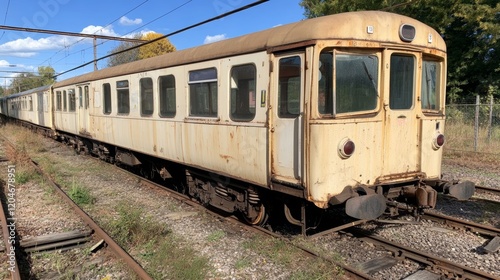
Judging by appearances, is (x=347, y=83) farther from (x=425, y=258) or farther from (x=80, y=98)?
(x=80, y=98)

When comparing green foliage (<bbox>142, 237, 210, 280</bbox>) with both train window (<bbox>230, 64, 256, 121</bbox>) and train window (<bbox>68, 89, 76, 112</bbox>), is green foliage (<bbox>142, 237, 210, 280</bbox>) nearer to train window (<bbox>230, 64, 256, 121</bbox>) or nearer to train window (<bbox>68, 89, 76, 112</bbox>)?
train window (<bbox>230, 64, 256, 121</bbox>)

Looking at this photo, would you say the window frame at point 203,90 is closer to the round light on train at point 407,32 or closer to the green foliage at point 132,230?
the green foliage at point 132,230

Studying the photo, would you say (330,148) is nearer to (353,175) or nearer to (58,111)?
(353,175)

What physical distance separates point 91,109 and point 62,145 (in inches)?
315

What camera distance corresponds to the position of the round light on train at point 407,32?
16.7ft

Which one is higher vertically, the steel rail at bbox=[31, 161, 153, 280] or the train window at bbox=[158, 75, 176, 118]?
the train window at bbox=[158, 75, 176, 118]

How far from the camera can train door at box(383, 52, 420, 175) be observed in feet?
17.0

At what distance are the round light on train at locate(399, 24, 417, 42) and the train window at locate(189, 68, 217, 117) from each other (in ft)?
9.11

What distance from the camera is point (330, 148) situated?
468cm

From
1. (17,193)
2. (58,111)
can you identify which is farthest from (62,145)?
(17,193)

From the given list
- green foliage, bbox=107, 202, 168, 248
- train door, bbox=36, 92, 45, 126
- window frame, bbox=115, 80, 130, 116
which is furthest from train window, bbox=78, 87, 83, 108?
train door, bbox=36, 92, 45, 126

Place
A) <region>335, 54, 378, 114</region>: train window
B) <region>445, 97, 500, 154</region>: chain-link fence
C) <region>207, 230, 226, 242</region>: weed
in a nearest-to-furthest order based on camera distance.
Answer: <region>335, 54, 378, 114</region>: train window < <region>207, 230, 226, 242</region>: weed < <region>445, 97, 500, 154</region>: chain-link fence

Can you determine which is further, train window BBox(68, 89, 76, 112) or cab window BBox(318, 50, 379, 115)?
train window BBox(68, 89, 76, 112)

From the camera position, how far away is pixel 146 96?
8.77 meters
